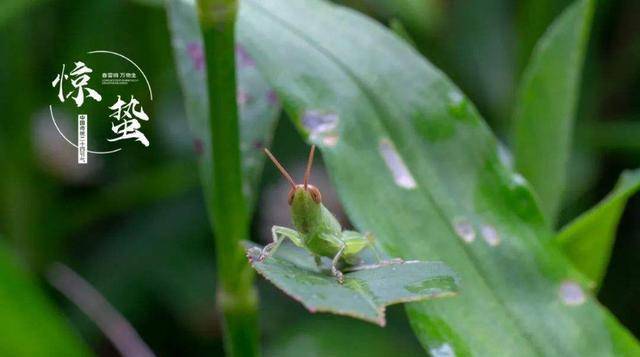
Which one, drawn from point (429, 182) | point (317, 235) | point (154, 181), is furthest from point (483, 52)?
point (317, 235)

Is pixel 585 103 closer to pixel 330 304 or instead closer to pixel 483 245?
pixel 483 245

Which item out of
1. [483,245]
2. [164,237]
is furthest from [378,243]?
[164,237]

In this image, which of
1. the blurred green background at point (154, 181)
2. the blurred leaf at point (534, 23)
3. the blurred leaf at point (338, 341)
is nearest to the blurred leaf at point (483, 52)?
the blurred green background at point (154, 181)

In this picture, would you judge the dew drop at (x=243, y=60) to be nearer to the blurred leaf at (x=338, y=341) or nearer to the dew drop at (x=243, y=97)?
the dew drop at (x=243, y=97)

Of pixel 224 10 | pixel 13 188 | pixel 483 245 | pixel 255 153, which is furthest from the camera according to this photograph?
pixel 13 188

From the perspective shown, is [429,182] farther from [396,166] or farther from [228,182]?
[228,182]

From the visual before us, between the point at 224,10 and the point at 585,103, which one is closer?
the point at 224,10

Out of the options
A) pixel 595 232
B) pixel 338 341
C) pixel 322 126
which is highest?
pixel 322 126

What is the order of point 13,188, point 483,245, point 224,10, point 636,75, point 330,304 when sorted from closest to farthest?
1. point 330,304
2. point 224,10
3. point 483,245
4. point 13,188
5. point 636,75
